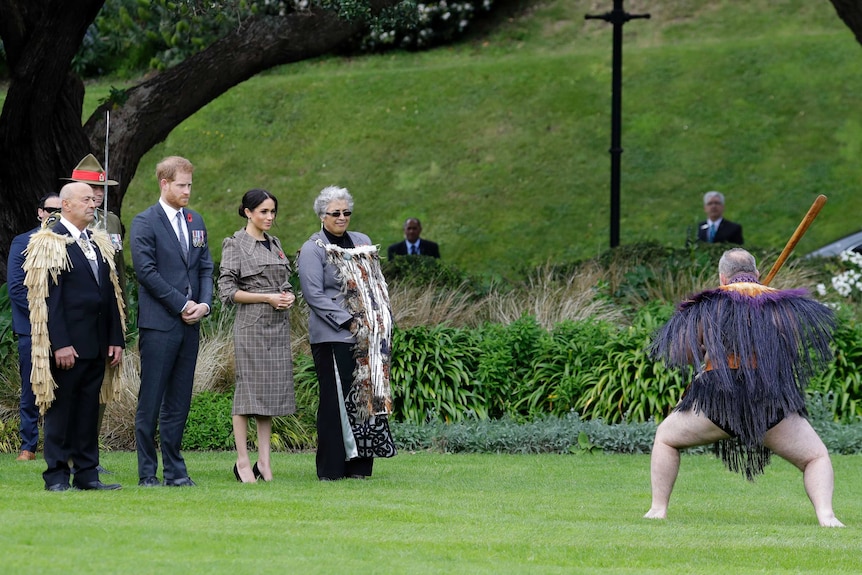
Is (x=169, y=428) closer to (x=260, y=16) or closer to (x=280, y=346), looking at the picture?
(x=280, y=346)

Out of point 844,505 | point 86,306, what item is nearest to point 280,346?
point 86,306

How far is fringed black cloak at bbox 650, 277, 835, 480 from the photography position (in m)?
7.28

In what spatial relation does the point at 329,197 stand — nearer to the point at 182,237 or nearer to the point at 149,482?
the point at 182,237

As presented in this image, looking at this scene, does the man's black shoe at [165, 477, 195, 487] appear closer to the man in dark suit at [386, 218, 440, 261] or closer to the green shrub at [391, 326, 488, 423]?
the green shrub at [391, 326, 488, 423]

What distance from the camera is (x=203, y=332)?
12992 millimetres

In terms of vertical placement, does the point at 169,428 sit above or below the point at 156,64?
below

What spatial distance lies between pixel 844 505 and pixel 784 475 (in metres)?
1.72

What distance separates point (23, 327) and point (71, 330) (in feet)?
8.11

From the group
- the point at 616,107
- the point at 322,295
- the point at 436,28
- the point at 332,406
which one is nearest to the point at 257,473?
the point at 332,406

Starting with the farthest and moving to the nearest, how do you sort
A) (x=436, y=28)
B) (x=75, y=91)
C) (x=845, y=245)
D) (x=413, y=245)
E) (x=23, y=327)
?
(x=436, y=28)
(x=845, y=245)
(x=413, y=245)
(x=75, y=91)
(x=23, y=327)

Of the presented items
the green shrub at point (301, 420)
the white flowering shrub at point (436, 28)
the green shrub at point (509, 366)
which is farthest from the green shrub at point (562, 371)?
the white flowering shrub at point (436, 28)

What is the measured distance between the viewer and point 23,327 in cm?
1019

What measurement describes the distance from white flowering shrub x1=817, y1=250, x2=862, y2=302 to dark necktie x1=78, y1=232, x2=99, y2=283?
27.8ft

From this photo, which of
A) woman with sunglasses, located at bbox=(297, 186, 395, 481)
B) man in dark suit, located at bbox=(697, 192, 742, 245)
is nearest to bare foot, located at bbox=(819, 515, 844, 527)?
woman with sunglasses, located at bbox=(297, 186, 395, 481)
